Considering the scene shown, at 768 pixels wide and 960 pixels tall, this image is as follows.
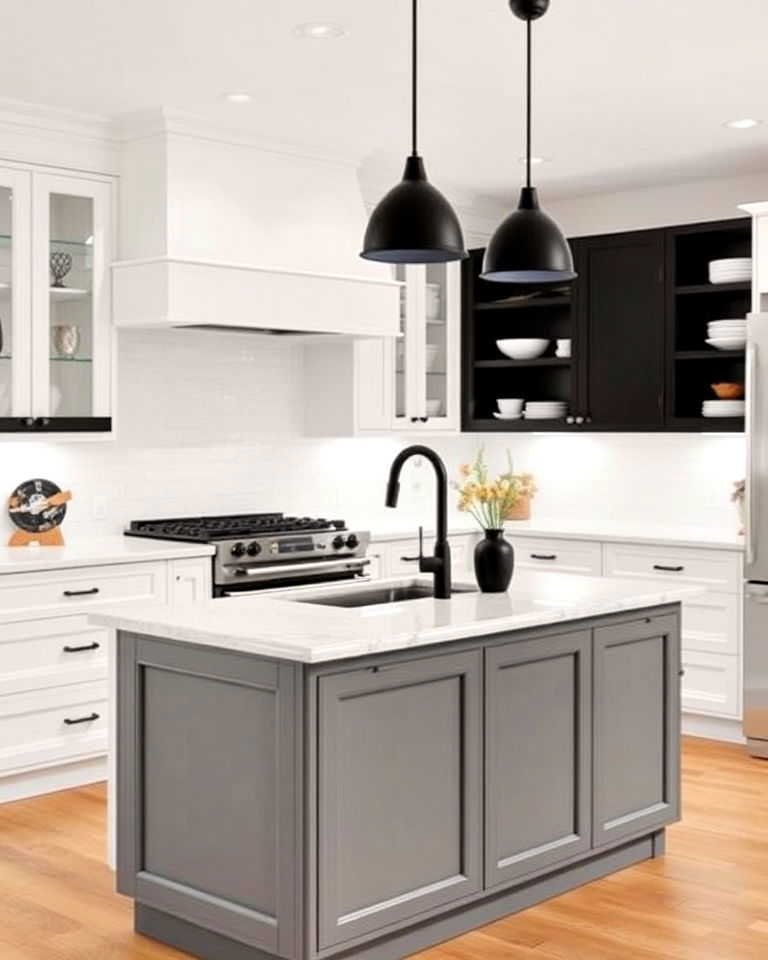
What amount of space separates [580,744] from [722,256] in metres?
3.58

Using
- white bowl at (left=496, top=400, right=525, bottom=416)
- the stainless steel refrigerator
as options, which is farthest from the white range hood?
the stainless steel refrigerator

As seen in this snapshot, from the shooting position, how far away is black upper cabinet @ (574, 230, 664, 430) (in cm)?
706

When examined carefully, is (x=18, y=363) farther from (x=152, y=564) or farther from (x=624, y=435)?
(x=624, y=435)

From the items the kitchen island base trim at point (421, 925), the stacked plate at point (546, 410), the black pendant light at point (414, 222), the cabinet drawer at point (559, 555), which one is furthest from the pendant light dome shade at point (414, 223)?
the stacked plate at point (546, 410)

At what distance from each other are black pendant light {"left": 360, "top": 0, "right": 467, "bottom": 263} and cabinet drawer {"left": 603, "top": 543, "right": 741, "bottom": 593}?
3.04 meters

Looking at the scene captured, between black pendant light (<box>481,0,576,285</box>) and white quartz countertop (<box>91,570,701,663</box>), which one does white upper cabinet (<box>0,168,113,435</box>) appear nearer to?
white quartz countertop (<box>91,570,701,663</box>)

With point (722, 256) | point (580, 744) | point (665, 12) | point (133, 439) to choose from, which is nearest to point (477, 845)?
point (580, 744)

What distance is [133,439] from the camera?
655 centimetres

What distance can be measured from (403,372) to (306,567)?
4.83 ft

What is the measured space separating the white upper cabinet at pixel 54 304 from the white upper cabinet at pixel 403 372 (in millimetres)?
1367

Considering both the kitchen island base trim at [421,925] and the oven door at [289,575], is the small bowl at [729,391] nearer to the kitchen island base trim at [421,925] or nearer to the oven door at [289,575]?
the oven door at [289,575]

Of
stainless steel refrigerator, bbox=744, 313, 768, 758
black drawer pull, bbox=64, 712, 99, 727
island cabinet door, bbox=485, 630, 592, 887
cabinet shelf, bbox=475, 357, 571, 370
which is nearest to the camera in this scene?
island cabinet door, bbox=485, 630, 592, 887

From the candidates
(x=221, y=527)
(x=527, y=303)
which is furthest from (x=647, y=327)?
(x=221, y=527)

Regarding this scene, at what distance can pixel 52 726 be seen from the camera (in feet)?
18.3
